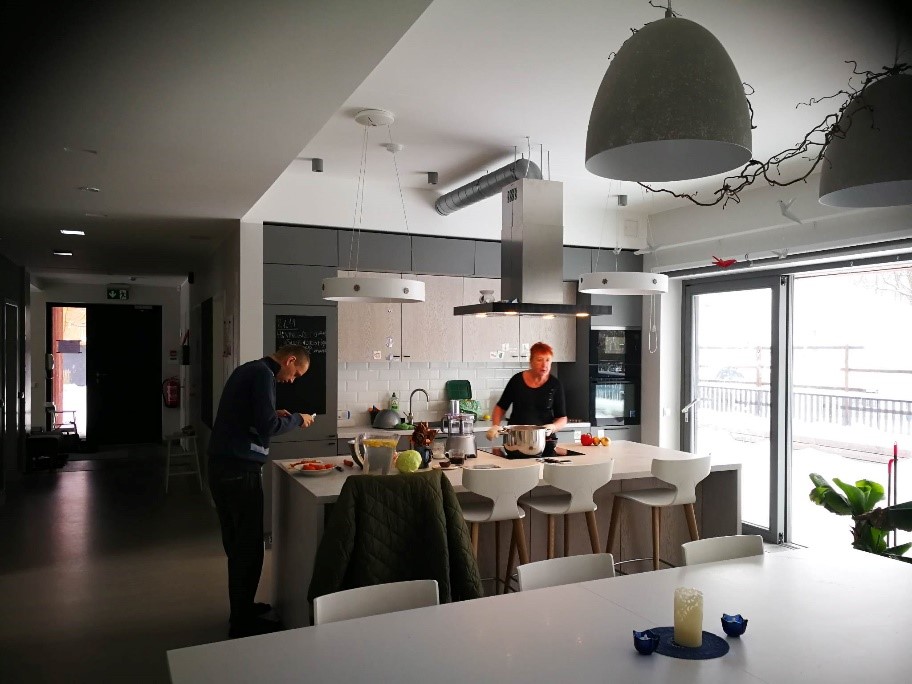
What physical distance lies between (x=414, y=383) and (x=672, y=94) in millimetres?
5775

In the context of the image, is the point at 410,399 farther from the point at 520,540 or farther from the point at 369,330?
the point at 520,540

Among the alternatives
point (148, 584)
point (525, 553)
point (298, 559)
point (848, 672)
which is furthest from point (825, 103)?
point (148, 584)

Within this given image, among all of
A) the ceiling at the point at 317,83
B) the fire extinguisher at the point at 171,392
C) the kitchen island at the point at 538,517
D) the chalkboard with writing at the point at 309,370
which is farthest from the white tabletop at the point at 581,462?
A: the fire extinguisher at the point at 171,392

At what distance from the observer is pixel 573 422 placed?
24.4 ft

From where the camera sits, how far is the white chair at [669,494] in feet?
14.1

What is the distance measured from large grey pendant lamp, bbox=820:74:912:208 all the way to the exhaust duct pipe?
308 cm

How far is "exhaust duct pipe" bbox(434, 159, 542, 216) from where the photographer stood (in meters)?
5.17

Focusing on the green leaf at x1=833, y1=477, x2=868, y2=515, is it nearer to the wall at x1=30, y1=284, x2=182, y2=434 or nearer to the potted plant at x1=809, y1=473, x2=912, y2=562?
the potted plant at x1=809, y1=473, x2=912, y2=562

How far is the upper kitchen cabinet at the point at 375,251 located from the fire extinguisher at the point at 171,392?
22.7ft

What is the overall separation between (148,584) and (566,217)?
488 centimetres

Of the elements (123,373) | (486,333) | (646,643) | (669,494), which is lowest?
(669,494)

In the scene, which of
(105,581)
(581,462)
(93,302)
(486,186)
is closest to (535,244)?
(486,186)

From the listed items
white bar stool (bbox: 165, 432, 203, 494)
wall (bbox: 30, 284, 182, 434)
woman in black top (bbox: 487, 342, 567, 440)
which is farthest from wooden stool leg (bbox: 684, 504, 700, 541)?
wall (bbox: 30, 284, 182, 434)

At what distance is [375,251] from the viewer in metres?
6.50
